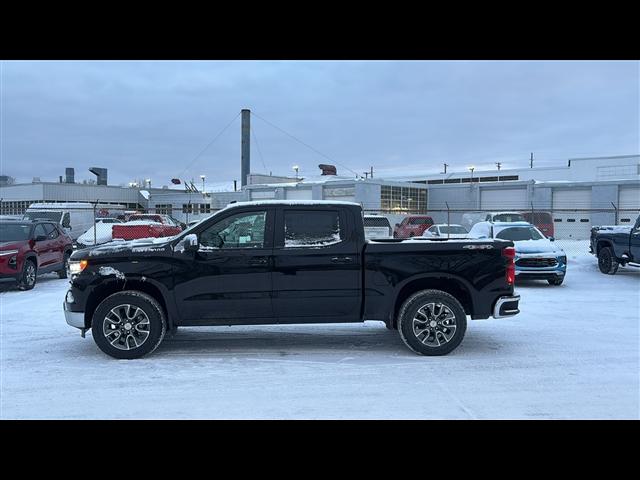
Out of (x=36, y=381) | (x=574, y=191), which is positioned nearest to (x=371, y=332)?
(x=36, y=381)

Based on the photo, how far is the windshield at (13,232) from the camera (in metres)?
12.8

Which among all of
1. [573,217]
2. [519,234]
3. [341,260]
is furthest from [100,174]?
[341,260]

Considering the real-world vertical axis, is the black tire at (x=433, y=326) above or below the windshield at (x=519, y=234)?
below

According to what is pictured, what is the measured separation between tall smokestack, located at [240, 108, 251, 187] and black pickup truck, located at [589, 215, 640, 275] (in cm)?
3839

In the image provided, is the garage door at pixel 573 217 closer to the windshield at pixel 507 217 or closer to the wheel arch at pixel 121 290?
the windshield at pixel 507 217

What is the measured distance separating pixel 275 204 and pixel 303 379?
2.28 m

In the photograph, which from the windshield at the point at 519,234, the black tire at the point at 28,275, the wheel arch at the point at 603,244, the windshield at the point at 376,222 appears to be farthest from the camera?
the windshield at the point at 376,222

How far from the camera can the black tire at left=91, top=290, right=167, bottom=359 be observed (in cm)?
647

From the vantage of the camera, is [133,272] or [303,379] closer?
[303,379]

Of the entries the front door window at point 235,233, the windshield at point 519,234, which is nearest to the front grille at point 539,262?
the windshield at point 519,234

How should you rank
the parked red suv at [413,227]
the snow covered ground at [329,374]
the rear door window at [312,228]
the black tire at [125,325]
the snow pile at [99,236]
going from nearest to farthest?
the snow covered ground at [329,374] → the black tire at [125,325] → the rear door window at [312,228] → the snow pile at [99,236] → the parked red suv at [413,227]

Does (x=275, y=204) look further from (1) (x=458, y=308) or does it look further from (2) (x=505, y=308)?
(2) (x=505, y=308)

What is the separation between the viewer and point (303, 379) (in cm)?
573

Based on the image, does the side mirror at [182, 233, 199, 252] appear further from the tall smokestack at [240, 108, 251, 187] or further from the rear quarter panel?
the tall smokestack at [240, 108, 251, 187]
